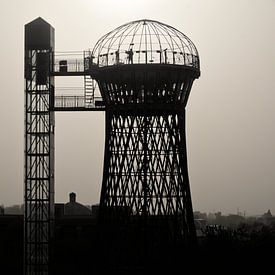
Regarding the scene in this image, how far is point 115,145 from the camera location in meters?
45.8

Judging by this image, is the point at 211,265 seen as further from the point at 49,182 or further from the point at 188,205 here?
the point at 49,182


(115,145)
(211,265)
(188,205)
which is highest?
(115,145)

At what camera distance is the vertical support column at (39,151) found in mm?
46844

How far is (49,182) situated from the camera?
4734 cm

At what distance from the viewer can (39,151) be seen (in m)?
47.4

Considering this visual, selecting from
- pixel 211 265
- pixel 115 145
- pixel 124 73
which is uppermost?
pixel 124 73

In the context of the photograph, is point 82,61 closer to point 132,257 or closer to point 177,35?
point 177,35

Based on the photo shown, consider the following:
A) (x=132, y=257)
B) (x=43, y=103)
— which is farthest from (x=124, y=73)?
(x=132, y=257)

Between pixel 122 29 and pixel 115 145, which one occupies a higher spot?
pixel 122 29

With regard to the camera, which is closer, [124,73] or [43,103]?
[124,73]

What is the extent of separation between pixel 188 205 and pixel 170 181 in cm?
155

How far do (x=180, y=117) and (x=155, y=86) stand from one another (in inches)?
91.2

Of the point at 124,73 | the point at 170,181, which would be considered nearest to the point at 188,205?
the point at 170,181

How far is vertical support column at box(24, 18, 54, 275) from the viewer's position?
154ft
